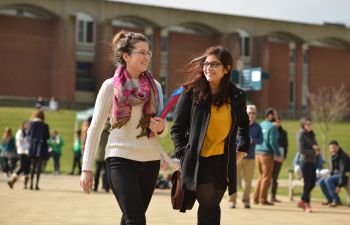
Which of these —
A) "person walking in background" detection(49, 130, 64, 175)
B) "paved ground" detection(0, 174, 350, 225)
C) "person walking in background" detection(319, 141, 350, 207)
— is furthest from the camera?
"person walking in background" detection(49, 130, 64, 175)

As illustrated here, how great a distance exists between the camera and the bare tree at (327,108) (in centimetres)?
5281

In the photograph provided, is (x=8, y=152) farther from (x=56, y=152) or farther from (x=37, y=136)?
(x=37, y=136)

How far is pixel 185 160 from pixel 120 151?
520mm

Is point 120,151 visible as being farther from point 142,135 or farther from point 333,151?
point 333,151

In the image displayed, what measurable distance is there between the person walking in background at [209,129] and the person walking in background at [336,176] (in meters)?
9.81

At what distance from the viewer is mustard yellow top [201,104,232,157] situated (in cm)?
560

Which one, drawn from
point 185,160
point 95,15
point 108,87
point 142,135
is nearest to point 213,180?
point 185,160

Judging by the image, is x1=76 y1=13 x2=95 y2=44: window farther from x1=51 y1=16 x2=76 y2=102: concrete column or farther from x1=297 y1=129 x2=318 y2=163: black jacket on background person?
x1=297 y1=129 x2=318 y2=163: black jacket on background person

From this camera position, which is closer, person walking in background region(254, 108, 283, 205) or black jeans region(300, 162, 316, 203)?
black jeans region(300, 162, 316, 203)

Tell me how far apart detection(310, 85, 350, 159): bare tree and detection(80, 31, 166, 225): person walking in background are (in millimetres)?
40338

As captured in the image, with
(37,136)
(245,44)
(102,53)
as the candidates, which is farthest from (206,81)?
(245,44)

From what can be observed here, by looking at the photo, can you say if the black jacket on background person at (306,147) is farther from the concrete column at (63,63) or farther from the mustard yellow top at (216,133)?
the concrete column at (63,63)

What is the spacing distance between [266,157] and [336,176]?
188cm

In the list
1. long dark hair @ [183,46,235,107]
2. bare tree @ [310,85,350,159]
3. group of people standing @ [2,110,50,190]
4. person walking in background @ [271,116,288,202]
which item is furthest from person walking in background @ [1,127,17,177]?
bare tree @ [310,85,350,159]
